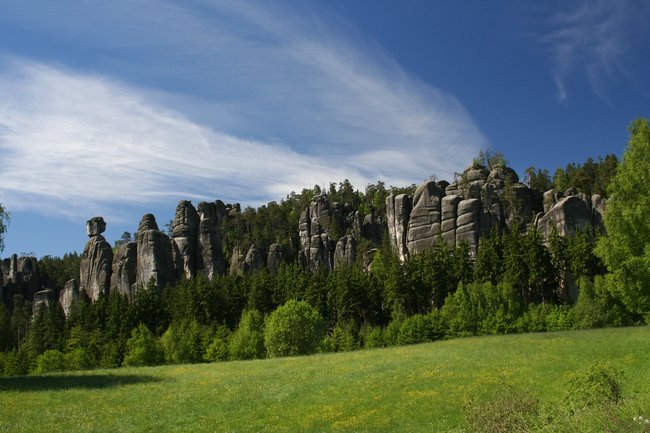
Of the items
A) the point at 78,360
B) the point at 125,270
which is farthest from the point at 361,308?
the point at 125,270

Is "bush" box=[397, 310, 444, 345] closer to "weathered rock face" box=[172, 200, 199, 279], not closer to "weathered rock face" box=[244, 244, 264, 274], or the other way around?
"weathered rock face" box=[244, 244, 264, 274]

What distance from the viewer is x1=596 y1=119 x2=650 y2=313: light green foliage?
38.1 meters

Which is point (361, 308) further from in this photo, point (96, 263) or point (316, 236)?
point (96, 263)

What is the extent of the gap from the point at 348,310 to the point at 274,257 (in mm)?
55286

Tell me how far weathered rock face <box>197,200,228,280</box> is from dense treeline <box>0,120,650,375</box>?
27.9 m

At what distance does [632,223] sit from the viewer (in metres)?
38.2

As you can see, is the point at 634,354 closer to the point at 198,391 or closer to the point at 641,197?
the point at 641,197

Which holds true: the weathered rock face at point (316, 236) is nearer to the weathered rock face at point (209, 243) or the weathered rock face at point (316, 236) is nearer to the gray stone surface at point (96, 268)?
the weathered rock face at point (209, 243)

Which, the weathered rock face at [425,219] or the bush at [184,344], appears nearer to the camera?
the bush at [184,344]

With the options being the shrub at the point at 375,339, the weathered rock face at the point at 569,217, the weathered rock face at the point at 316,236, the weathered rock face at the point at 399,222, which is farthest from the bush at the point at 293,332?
the weathered rock face at the point at 316,236

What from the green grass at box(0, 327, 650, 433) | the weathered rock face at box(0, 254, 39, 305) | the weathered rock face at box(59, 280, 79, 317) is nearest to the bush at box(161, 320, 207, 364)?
the green grass at box(0, 327, 650, 433)

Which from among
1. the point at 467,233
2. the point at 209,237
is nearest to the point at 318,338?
the point at 467,233

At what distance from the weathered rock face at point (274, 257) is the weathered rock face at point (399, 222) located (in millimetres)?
30148

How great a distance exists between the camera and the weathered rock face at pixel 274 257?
146 meters
